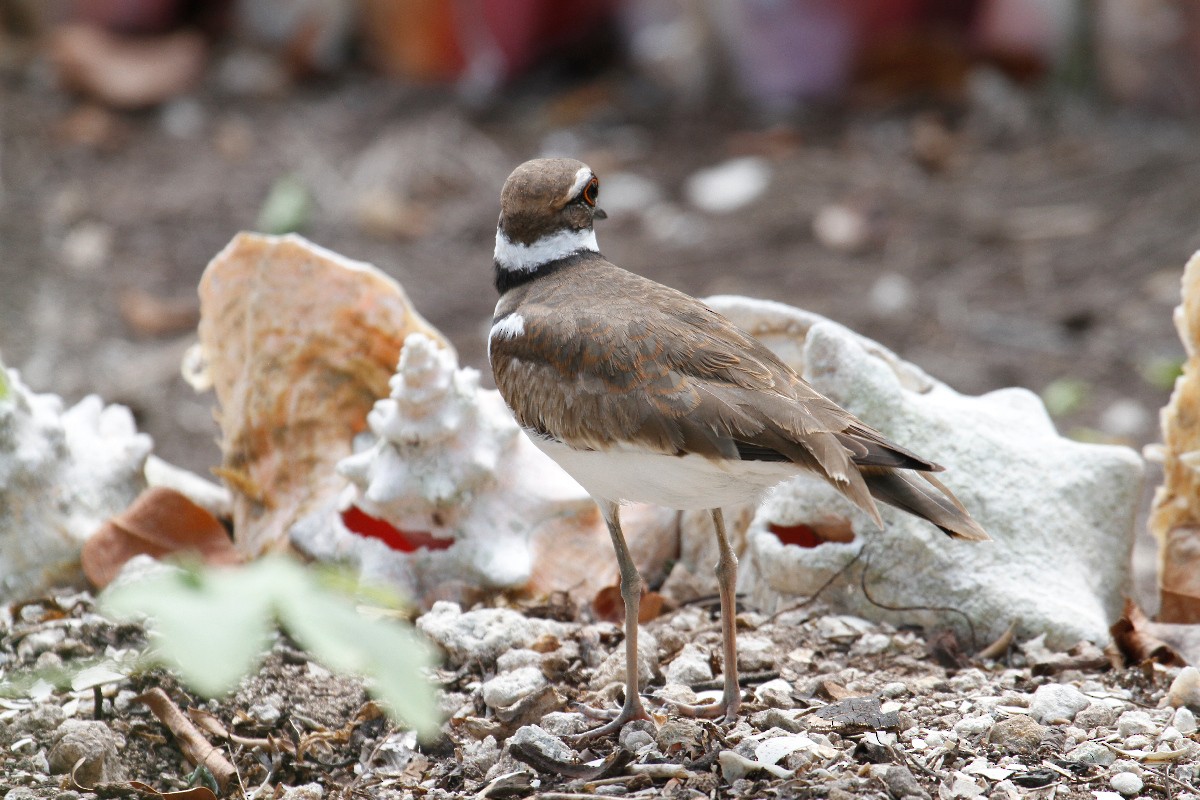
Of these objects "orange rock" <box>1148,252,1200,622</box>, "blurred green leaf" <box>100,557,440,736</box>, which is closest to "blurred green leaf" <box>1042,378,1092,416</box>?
"orange rock" <box>1148,252,1200,622</box>

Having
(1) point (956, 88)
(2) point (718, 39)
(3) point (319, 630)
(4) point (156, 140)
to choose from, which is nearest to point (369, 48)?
(4) point (156, 140)

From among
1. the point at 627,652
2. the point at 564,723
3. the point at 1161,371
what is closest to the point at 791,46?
the point at 1161,371

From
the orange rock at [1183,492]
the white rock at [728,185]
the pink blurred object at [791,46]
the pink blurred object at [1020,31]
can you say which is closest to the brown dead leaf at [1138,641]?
the orange rock at [1183,492]

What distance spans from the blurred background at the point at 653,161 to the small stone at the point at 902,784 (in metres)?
3.84

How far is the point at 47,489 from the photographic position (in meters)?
3.48

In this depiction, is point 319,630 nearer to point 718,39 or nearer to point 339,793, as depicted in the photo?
point 339,793

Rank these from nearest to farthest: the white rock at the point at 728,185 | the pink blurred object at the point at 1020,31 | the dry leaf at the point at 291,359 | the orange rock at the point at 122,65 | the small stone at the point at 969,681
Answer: the small stone at the point at 969,681, the dry leaf at the point at 291,359, the white rock at the point at 728,185, the pink blurred object at the point at 1020,31, the orange rock at the point at 122,65

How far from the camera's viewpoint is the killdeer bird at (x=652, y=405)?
2.60 m

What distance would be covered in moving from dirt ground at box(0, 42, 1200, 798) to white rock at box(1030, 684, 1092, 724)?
3.33 meters

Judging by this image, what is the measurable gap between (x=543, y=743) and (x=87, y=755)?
88cm

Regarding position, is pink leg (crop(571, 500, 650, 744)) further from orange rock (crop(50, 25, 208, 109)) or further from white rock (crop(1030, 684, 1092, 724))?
orange rock (crop(50, 25, 208, 109))

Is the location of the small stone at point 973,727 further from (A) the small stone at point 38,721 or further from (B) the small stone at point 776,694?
(A) the small stone at point 38,721

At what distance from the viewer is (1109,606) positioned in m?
3.46

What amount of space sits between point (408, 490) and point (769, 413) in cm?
106
